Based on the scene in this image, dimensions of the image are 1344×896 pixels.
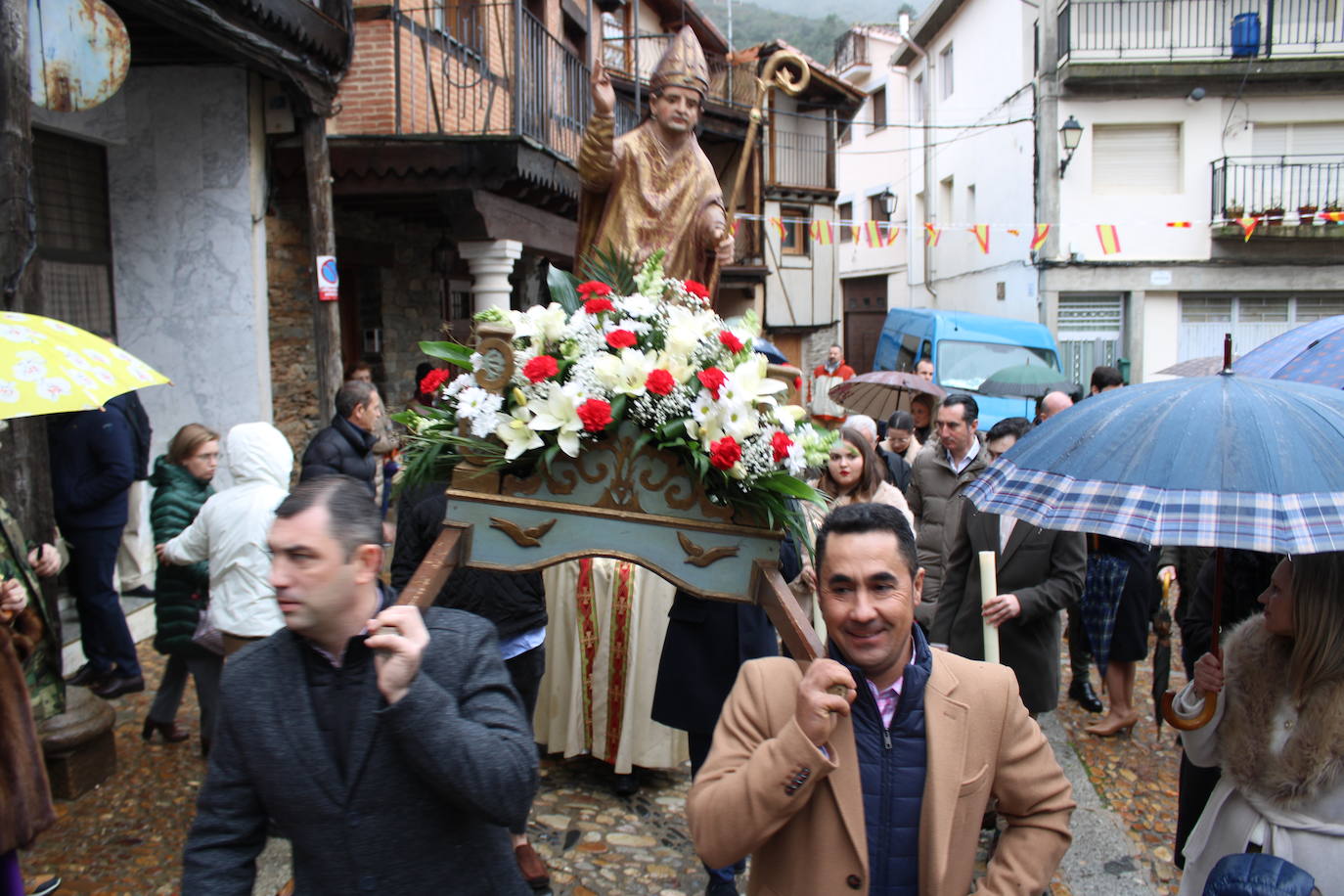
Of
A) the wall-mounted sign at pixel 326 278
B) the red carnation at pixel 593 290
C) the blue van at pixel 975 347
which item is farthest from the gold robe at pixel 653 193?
the blue van at pixel 975 347

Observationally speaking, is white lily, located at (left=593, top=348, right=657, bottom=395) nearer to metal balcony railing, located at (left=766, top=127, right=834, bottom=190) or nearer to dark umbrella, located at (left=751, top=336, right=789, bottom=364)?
dark umbrella, located at (left=751, top=336, right=789, bottom=364)

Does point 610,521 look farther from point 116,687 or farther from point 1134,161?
point 1134,161

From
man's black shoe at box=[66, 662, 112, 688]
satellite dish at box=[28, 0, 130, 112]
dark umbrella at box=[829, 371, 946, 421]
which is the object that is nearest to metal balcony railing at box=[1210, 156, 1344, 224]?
dark umbrella at box=[829, 371, 946, 421]

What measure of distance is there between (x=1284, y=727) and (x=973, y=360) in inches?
525

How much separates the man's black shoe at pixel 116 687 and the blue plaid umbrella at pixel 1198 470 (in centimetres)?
522

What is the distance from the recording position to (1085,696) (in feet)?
20.8

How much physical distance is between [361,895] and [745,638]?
2.01m

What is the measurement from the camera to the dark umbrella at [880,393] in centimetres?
973

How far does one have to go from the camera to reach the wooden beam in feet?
26.7

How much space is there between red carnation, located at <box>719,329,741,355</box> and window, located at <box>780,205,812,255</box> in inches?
988

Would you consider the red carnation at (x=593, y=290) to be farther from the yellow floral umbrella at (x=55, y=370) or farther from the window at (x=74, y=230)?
the window at (x=74, y=230)

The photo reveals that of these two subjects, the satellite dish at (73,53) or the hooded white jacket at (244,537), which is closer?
the hooded white jacket at (244,537)

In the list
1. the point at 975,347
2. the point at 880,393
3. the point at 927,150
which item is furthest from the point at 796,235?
the point at 880,393

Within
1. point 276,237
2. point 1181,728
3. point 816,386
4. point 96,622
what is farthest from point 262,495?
point 816,386
